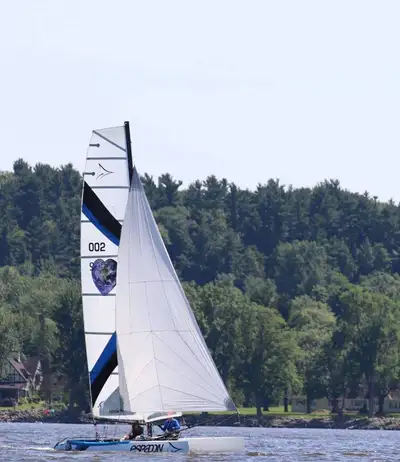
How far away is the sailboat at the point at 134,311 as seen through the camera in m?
55.0

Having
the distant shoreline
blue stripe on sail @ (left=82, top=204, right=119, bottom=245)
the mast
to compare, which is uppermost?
the mast

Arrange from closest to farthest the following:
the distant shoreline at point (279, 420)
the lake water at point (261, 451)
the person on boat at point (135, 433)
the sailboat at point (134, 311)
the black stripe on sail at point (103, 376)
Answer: the sailboat at point (134, 311) < the person on boat at point (135, 433) < the black stripe on sail at point (103, 376) < the lake water at point (261, 451) < the distant shoreline at point (279, 420)

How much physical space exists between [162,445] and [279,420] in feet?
259

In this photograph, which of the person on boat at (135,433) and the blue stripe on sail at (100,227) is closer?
the person on boat at (135,433)

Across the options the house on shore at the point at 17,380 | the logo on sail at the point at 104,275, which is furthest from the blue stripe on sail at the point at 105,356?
the house on shore at the point at 17,380

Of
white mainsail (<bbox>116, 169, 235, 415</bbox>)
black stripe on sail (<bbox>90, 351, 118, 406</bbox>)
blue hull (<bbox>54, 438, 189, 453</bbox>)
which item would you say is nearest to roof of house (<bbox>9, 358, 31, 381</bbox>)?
black stripe on sail (<bbox>90, 351, 118, 406</bbox>)

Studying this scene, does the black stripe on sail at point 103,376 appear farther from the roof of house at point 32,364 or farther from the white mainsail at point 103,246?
the roof of house at point 32,364

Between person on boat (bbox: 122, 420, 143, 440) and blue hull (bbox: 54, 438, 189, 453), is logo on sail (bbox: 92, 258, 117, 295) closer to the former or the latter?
person on boat (bbox: 122, 420, 143, 440)

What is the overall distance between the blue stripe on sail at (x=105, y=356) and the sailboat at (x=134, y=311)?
0.11ft

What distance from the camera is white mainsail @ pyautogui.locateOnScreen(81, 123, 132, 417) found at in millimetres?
55469

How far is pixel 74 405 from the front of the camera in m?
136

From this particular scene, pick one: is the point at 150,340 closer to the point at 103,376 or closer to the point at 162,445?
the point at 103,376

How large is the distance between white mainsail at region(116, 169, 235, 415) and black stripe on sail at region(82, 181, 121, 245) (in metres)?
0.92

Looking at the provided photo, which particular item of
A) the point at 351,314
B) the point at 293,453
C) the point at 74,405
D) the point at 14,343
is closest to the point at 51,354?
the point at 14,343
